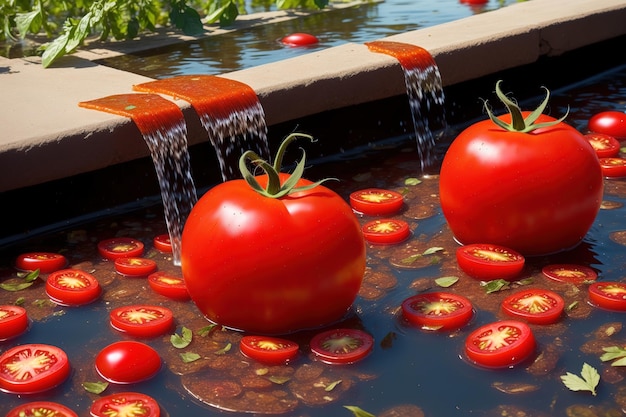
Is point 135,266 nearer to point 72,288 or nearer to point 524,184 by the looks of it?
point 72,288

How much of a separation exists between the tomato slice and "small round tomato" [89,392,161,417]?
1.40ft

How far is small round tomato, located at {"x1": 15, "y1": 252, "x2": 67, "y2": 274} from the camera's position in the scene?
4.29 m

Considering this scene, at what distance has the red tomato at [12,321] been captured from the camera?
3.70 m

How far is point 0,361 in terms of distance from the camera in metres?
3.39

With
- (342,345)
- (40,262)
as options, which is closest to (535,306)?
(342,345)

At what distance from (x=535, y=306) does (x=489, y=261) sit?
37 centimetres

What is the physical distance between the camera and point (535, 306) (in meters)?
3.74

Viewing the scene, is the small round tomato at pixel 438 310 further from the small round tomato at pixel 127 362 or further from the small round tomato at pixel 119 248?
the small round tomato at pixel 119 248

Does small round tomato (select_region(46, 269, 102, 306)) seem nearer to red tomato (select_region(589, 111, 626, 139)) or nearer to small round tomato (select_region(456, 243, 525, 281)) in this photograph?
small round tomato (select_region(456, 243, 525, 281))

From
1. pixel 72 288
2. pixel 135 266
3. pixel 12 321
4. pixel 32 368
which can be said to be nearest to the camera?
pixel 32 368

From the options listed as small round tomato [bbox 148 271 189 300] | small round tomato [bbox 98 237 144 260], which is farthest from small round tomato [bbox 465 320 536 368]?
small round tomato [bbox 98 237 144 260]

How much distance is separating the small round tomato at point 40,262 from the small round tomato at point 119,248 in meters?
0.18

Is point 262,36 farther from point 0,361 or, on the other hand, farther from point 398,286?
point 0,361

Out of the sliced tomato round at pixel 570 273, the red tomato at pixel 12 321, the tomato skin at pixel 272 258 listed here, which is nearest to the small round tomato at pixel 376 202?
the sliced tomato round at pixel 570 273
